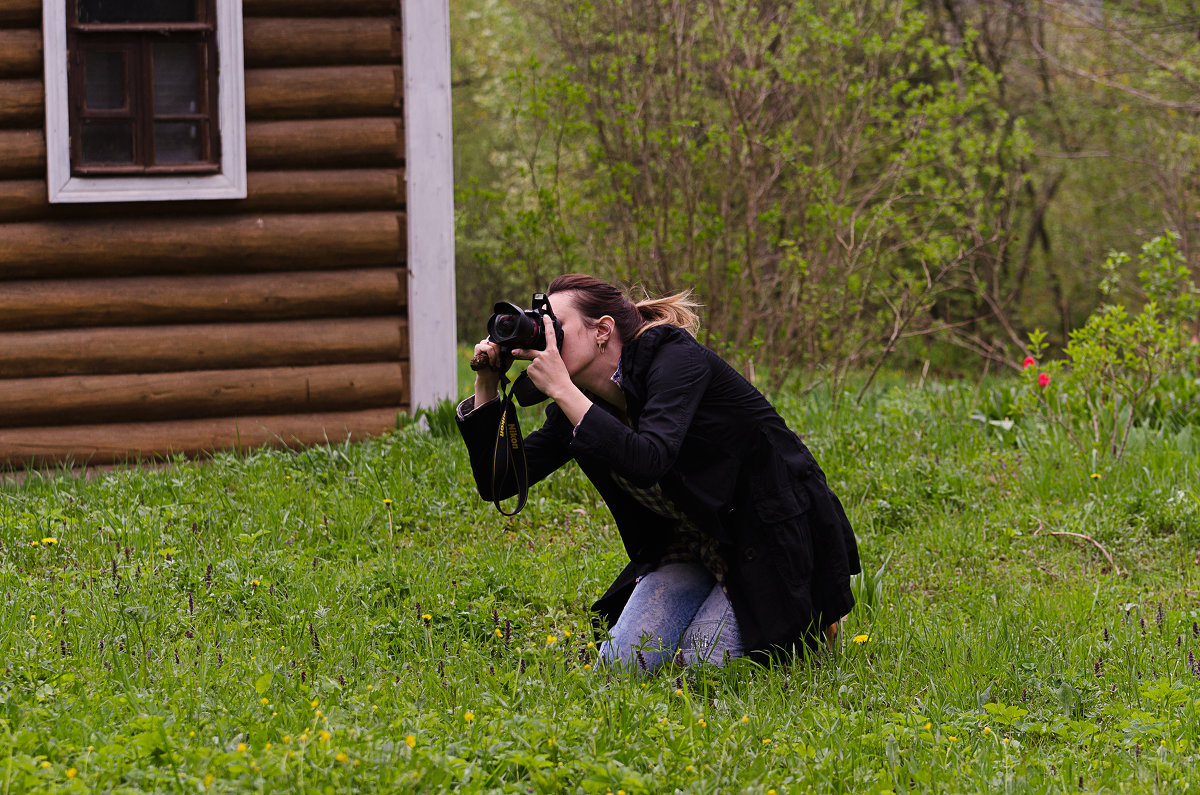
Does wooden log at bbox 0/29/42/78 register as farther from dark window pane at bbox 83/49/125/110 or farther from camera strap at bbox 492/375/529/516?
camera strap at bbox 492/375/529/516

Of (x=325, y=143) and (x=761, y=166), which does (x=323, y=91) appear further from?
(x=761, y=166)

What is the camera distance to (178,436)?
628cm

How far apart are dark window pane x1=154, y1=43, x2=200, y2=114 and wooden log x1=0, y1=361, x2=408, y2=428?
145 cm

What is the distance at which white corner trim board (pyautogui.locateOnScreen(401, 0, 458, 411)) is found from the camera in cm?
646

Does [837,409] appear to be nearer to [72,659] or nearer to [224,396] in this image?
[224,396]

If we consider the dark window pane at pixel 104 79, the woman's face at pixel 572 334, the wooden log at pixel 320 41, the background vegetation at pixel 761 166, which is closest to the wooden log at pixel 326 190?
the wooden log at pixel 320 41

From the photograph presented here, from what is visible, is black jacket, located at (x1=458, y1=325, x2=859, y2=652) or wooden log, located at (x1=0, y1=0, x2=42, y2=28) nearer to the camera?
black jacket, located at (x1=458, y1=325, x2=859, y2=652)

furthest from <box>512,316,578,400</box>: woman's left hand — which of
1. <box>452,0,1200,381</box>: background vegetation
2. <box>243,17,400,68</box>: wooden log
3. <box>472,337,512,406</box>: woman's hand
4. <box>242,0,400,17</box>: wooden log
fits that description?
<box>452,0,1200,381</box>: background vegetation

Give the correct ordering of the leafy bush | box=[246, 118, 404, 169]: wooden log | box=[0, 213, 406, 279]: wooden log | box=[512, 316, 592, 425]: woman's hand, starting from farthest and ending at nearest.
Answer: box=[246, 118, 404, 169]: wooden log → box=[0, 213, 406, 279]: wooden log → the leafy bush → box=[512, 316, 592, 425]: woman's hand

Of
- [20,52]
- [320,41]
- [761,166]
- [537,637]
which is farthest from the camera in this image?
[761,166]

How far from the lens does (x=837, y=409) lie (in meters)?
7.08

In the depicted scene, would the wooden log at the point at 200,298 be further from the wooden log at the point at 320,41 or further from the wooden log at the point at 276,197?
the wooden log at the point at 320,41

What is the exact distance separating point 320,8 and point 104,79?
1.21 metres

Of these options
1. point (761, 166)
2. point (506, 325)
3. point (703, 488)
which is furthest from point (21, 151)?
point (761, 166)
